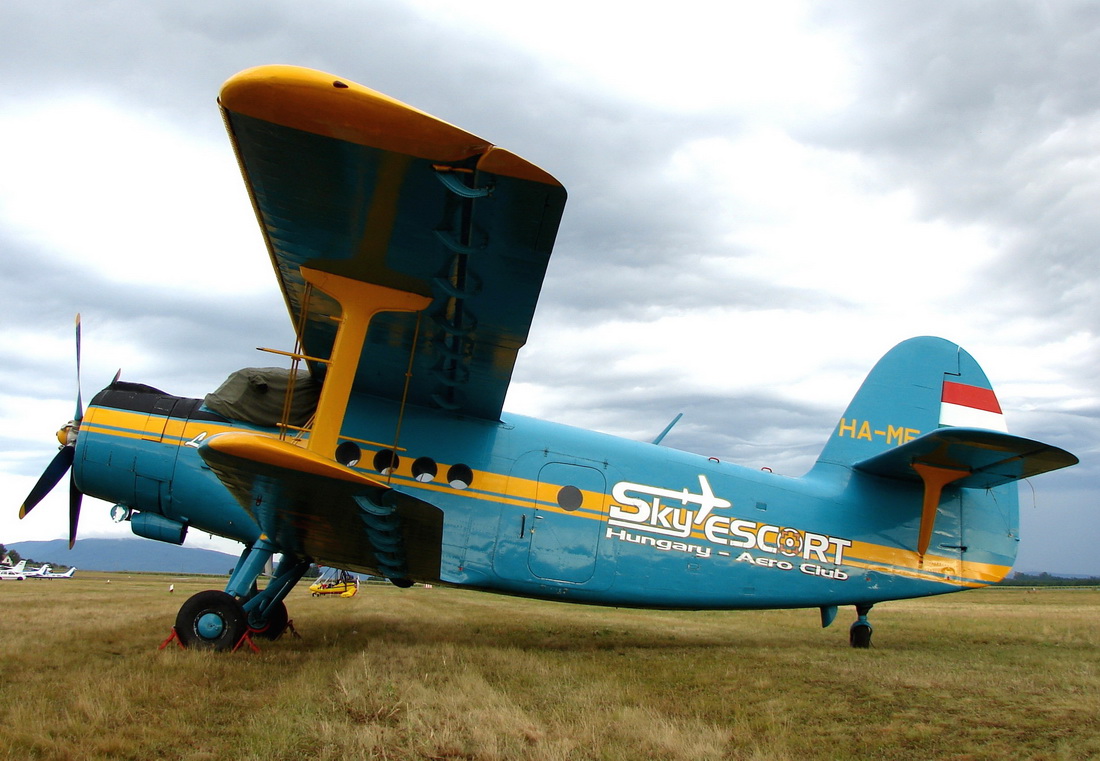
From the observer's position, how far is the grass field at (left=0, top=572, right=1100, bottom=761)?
3.23 meters

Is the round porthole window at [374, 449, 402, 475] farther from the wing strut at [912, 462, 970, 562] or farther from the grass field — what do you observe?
the wing strut at [912, 462, 970, 562]

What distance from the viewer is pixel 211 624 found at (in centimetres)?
576

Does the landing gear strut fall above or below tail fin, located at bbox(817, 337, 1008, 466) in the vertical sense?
below

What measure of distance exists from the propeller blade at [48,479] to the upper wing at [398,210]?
3.23m

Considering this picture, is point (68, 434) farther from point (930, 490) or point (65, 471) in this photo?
point (930, 490)

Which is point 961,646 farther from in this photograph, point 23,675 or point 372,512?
point 23,675

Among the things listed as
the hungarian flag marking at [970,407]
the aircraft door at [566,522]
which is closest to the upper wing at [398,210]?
the aircraft door at [566,522]

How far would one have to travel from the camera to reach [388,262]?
4770mm

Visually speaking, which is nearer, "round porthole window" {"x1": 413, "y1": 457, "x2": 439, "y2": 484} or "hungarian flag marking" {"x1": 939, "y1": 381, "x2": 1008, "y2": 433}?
"round porthole window" {"x1": 413, "y1": 457, "x2": 439, "y2": 484}

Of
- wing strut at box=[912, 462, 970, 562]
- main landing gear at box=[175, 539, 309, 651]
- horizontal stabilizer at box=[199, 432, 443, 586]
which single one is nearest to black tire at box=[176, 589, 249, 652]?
main landing gear at box=[175, 539, 309, 651]

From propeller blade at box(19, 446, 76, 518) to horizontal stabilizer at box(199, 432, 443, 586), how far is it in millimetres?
2656

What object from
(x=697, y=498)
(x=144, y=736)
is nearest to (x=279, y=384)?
(x=144, y=736)

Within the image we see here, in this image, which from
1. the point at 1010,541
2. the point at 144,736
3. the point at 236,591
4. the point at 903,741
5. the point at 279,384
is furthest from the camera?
the point at 1010,541

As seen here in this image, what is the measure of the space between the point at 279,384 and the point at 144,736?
3918mm
